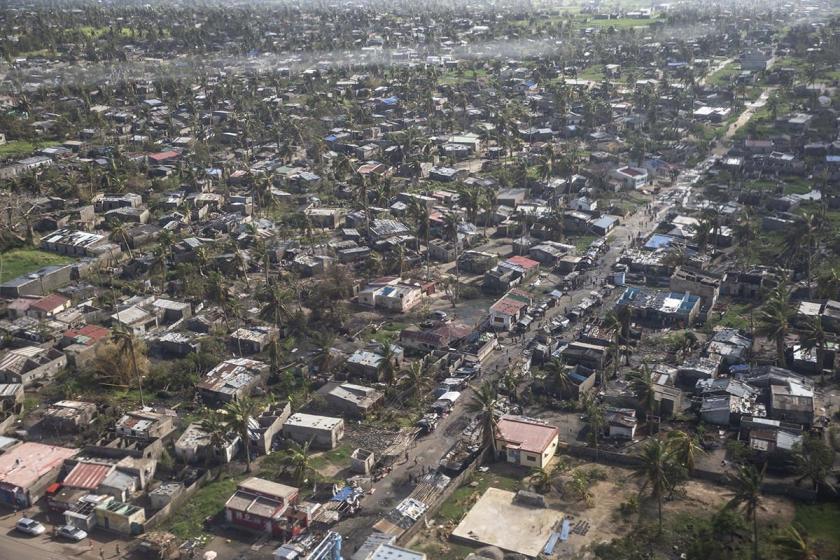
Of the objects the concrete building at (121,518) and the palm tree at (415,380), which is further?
the palm tree at (415,380)

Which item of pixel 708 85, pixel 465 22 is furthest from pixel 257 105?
pixel 465 22

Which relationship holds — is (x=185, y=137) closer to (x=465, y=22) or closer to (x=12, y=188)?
(x=12, y=188)

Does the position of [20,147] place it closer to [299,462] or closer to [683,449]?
[299,462]

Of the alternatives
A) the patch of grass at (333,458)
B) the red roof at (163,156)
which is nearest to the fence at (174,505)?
the patch of grass at (333,458)

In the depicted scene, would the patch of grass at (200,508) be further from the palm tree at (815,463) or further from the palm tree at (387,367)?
the palm tree at (815,463)

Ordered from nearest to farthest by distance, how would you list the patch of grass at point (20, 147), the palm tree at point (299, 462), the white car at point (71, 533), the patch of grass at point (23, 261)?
the white car at point (71, 533) < the palm tree at point (299, 462) < the patch of grass at point (23, 261) < the patch of grass at point (20, 147)
